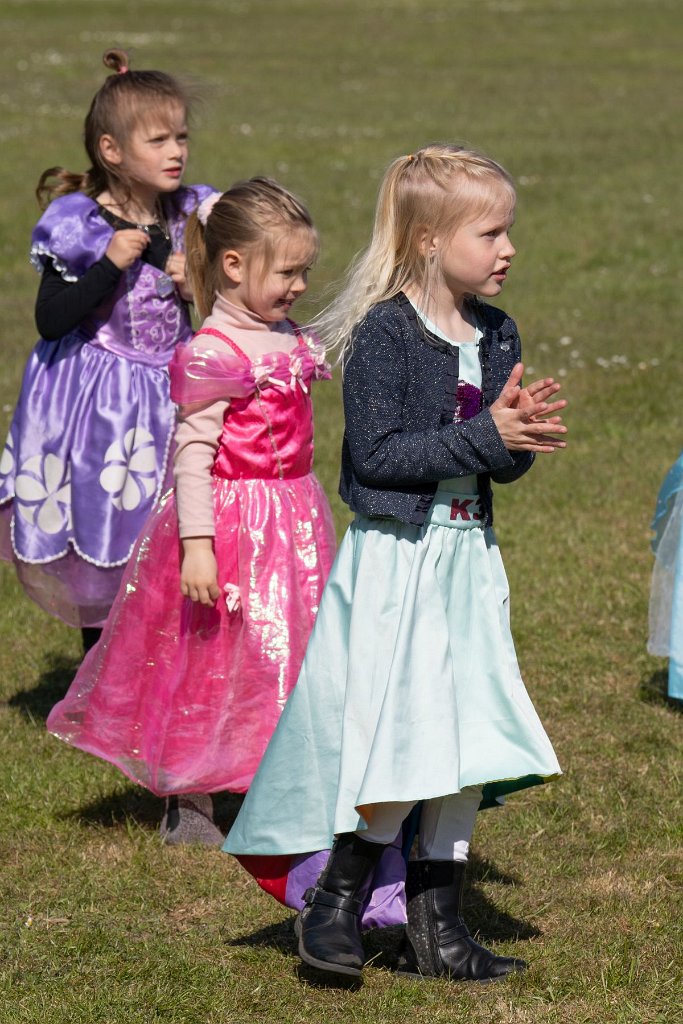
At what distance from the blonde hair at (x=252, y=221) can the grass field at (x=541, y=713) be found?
0.74 feet

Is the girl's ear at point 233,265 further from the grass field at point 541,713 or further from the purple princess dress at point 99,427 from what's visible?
the purple princess dress at point 99,427

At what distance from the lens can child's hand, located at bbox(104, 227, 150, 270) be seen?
4949 mm

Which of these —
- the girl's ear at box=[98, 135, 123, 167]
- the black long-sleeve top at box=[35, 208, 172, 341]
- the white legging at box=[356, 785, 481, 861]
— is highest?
the girl's ear at box=[98, 135, 123, 167]

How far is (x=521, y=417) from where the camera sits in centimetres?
339

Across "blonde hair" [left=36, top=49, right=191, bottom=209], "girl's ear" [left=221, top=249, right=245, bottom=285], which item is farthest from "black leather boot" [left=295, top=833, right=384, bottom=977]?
"blonde hair" [left=36, top=49, right=191, bottom=209]

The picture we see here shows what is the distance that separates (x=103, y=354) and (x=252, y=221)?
1.18m

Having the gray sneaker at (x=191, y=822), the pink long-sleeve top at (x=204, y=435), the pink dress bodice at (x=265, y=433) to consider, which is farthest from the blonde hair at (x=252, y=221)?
the gray sneaker at (x=191, y=822)

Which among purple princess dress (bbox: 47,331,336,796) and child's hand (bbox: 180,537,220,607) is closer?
child's hand (bbox: 180,537,220,607)

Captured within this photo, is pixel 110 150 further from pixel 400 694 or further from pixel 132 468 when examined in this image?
pixel 400 694

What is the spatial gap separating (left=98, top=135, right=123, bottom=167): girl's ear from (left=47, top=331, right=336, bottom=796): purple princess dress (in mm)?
1068

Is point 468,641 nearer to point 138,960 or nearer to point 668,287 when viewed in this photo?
point 138,960

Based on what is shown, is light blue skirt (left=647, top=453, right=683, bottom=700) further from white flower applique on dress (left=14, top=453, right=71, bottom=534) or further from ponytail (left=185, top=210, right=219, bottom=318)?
white flower applique on dress (left=14, top=453, right=71, bottom=534)

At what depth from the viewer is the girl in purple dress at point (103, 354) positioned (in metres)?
5.06

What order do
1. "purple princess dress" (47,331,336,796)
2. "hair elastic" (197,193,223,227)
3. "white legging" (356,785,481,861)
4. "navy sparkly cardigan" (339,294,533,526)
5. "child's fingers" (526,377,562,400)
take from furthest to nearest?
"hair elastic" (197,193,223,227), "purple princess dress" (47,331,336,796), "white legging" (356,785,481,861), "navy sparkly cardigan" (339,294,533,526), "child's fingers" (526,377,562,400)
